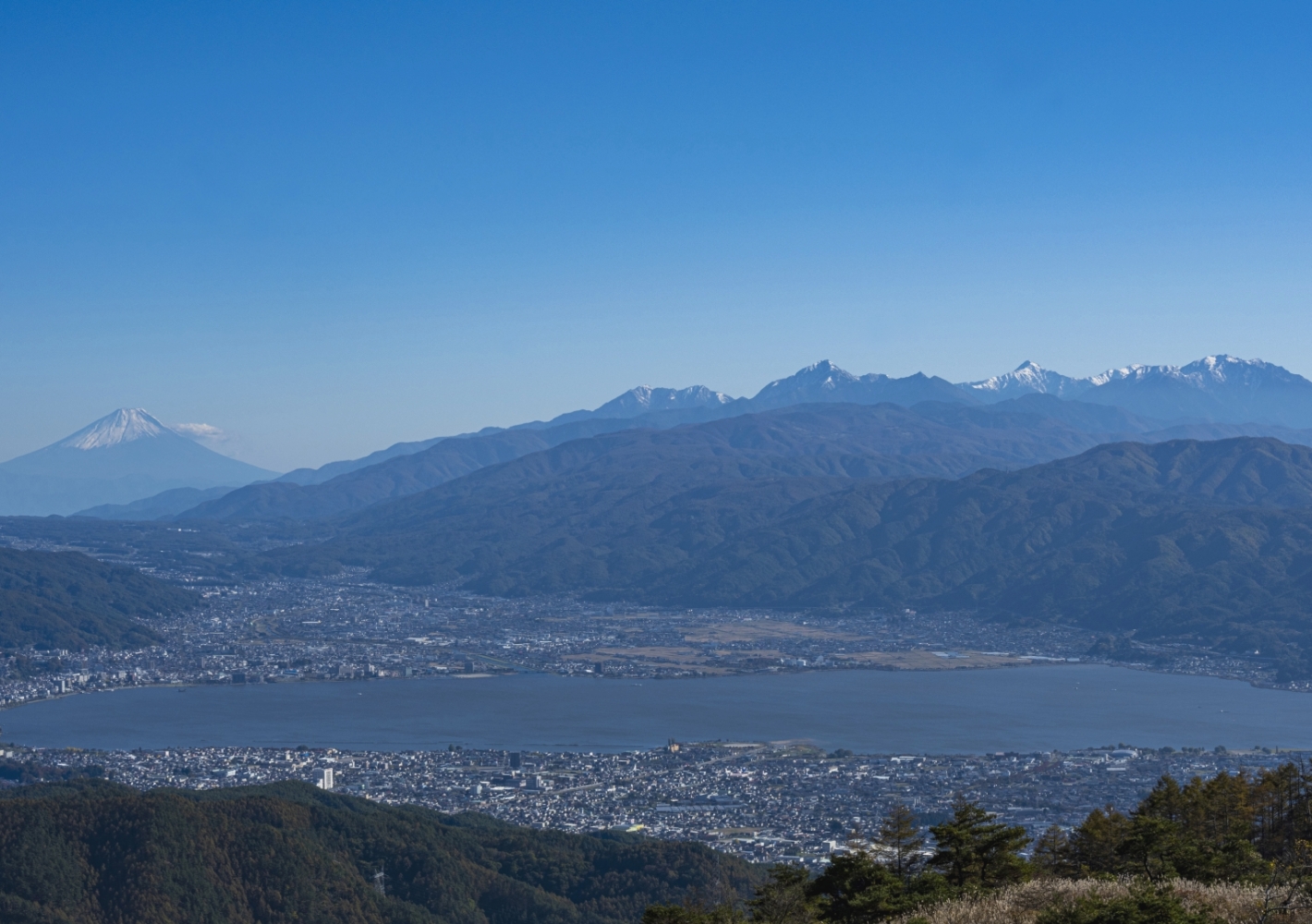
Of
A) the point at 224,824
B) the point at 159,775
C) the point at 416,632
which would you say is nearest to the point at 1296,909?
the point at 224,824

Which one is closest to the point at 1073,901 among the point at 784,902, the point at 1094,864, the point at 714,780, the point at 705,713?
the point at 784,902

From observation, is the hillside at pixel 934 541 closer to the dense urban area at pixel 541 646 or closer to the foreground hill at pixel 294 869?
the dense urban area at pixel 541 646

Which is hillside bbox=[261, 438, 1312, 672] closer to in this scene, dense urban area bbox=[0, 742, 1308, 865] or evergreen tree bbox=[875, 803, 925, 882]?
dense urban area bbox=[0, 742, 1308, 865]

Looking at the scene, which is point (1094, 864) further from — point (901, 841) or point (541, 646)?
point (541, 646)

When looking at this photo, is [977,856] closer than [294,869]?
Yes

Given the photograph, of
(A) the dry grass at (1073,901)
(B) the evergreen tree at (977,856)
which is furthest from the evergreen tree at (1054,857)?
(A) the dry grass at (1073,901)

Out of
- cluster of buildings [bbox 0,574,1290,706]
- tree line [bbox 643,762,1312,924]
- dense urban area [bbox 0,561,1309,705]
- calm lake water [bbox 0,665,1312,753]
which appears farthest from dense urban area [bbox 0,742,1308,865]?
cluster of buildings [bbox 0,574,1290,706]

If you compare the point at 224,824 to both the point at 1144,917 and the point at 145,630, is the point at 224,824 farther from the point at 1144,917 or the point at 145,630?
the point at 145,630
